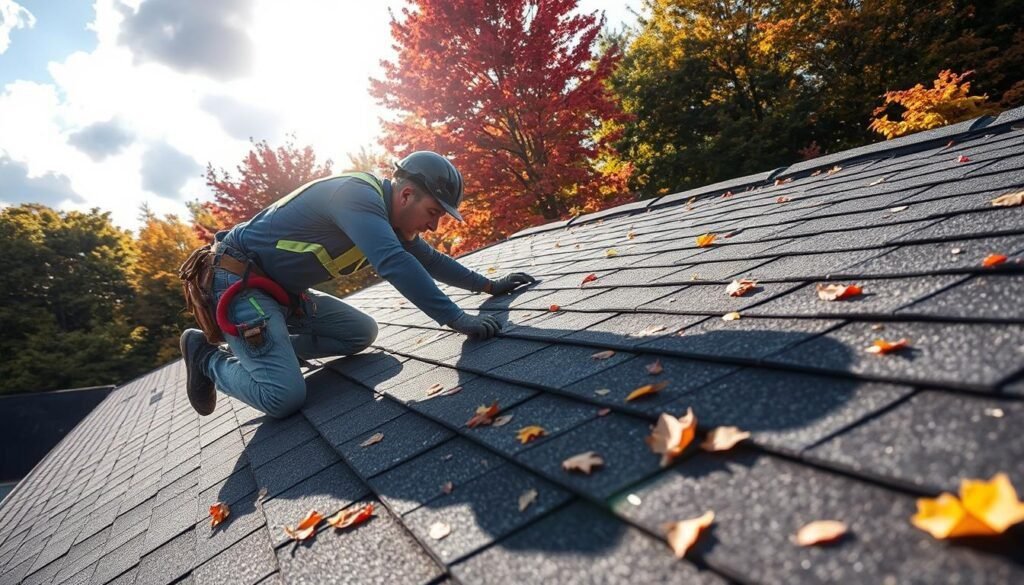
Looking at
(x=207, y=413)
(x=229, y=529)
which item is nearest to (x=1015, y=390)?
(x=229, y=529)

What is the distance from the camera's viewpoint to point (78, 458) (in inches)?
214

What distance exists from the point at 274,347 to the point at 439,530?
7.63 ft

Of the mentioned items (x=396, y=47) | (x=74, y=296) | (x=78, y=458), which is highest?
(x=396, y=47)

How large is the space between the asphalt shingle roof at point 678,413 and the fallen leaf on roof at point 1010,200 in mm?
69

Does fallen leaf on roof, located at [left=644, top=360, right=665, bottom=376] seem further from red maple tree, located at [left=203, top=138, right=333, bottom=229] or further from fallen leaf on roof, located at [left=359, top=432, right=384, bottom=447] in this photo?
red maple tree, located at [left=203, top=138, right=333, bottom=229]

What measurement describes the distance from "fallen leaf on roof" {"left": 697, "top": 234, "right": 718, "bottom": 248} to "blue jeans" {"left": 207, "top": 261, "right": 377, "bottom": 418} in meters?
2.45

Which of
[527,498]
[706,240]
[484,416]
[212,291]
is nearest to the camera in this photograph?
[527,498]

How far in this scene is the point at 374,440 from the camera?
1.82m

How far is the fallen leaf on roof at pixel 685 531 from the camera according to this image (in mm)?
756

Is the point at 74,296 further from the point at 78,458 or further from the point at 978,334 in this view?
the point at 978,334

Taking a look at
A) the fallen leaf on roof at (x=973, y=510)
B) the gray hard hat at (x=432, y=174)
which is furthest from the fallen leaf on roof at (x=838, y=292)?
the gray hard hat at (x=432, y=174)

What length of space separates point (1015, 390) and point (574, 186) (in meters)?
13.9

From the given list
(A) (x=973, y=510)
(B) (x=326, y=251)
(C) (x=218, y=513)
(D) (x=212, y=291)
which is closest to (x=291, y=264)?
(B) (x=326, y=251)

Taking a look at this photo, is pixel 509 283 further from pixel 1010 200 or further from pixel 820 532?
pixel 820 532
